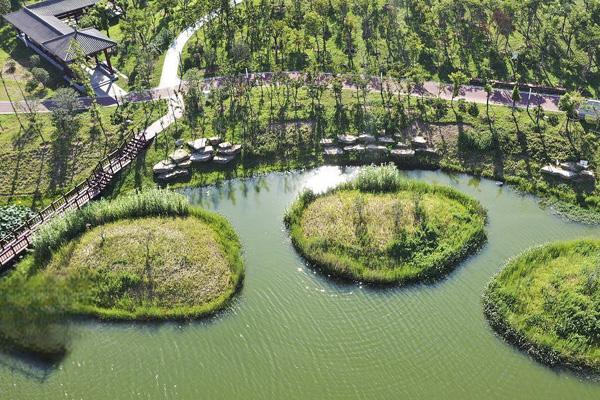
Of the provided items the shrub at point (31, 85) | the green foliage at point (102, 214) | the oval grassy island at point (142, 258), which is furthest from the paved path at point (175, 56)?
the oval grassy island at point (142, 258)

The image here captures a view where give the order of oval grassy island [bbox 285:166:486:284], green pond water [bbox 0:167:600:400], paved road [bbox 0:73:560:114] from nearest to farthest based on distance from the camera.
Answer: green pond water [bbox 0:167:600:400]
oval grassy island [bbox 285:166:486:284]
paved road [bbox 0:73:560:114]

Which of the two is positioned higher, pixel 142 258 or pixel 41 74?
pixel 41 74

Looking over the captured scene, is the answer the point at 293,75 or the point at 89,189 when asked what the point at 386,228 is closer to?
the point at 89,189

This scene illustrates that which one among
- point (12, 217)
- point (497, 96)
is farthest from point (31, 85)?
point (497, 96)

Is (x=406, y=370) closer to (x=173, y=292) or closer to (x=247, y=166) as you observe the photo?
(x=173, y=292)

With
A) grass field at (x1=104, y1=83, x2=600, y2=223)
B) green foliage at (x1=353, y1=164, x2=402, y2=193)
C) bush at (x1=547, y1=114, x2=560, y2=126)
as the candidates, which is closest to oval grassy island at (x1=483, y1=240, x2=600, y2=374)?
grass field at (x1=104, y1=83, x2=600, y2=223)

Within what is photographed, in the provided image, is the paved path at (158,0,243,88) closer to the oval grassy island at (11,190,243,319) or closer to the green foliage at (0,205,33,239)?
the oval grassy island at (11,190,243,319)
